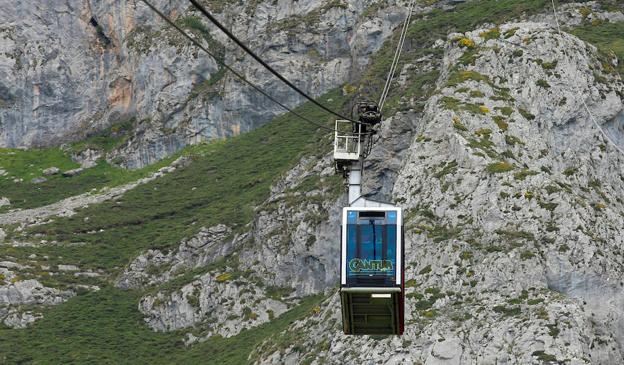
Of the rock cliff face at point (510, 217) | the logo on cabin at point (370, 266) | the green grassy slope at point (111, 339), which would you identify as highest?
the logo on cabin at point (370, 266)

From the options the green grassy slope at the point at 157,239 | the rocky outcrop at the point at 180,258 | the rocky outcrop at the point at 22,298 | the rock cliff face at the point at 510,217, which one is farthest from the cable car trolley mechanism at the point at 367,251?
the rocky outcrop at the point at 180,258

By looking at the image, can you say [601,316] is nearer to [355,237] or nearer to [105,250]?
[355,237]

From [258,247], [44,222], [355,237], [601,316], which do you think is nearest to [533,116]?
[601,316]

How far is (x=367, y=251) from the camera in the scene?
155ft

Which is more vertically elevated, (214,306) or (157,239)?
(157,239)

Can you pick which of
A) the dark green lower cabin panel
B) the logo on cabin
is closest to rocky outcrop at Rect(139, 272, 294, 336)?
the dark green lower cabin panel

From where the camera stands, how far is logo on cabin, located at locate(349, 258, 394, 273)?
153 feet

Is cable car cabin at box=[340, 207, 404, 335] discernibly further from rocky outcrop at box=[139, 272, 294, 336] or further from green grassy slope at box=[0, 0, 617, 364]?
rocky outcrop at box=[139, 272, 294, 336]

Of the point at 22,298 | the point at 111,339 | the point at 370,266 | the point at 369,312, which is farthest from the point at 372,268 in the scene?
the point at 22,298

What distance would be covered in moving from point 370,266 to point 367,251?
33.0 inches

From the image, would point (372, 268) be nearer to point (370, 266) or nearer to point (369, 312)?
point (370, 266)

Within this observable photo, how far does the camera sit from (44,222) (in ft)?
642

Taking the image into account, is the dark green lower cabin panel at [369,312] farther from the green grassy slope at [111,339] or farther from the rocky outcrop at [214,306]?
the rocky outcrop at [214,306]

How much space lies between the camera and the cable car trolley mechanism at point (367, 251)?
46688 mm
